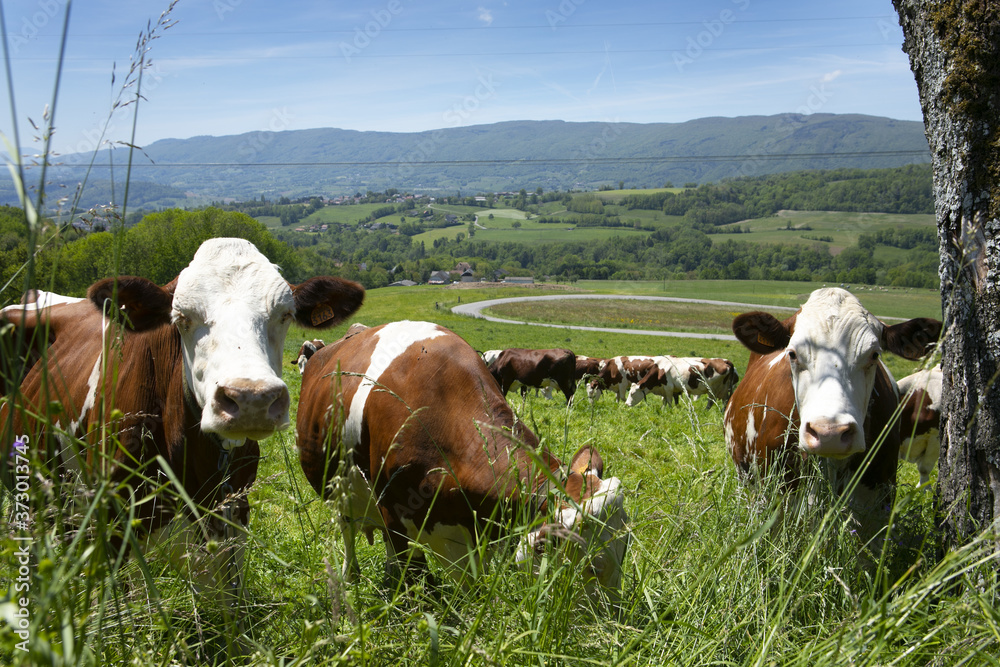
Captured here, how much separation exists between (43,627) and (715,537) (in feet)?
7.35

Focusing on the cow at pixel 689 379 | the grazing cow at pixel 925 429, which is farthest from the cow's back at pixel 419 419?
the cow at pixel 689 379

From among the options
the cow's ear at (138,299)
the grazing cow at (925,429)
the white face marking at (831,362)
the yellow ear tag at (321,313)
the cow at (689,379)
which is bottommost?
the cow at (689,379)

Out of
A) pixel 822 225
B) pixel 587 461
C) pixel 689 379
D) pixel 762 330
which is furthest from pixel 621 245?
pixel 587 461

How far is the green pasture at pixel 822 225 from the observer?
11831cm

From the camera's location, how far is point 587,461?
3.01 m

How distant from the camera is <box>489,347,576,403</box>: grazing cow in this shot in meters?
16.1

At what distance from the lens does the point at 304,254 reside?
203 ft

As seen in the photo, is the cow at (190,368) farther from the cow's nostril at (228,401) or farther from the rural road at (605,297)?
the rural road at (605,297)

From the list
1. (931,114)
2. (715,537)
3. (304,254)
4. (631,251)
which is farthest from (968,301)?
(631,251)

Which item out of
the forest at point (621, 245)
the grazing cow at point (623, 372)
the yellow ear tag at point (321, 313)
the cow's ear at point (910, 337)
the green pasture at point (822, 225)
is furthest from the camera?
the green pasture at point (822, 225)

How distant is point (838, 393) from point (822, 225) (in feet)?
487

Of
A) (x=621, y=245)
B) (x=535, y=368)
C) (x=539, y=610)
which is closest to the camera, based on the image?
(x=539, y=610)

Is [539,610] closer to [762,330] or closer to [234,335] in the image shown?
[234,335]

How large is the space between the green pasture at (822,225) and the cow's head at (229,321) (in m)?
122
